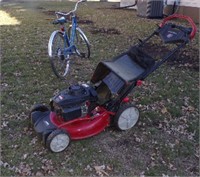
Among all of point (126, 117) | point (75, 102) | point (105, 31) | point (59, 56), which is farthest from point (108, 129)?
point (105, 31)

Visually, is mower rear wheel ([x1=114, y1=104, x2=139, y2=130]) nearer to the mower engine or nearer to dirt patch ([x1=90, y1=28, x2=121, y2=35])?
the mower engine

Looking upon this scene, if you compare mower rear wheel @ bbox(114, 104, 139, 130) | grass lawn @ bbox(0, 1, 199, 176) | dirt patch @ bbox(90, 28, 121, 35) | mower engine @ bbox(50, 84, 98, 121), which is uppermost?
mower engine @ bbox(50, 84, 98, 121)

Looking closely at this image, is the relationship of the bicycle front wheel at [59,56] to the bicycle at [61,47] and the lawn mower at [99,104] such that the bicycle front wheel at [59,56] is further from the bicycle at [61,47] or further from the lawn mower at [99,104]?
the lawn mower at [99,104]

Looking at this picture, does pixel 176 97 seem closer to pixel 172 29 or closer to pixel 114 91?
pixel 172 29

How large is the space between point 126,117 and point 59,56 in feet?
7.14

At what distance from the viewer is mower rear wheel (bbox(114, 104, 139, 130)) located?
356 centimetres

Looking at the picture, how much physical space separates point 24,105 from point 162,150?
2.13 meters

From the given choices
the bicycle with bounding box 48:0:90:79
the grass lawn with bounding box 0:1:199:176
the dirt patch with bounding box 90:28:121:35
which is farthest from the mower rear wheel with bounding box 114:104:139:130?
the dirt patch with bounding box 90:28:121:35

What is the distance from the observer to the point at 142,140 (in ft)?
11.9

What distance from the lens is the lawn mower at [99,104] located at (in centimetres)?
327

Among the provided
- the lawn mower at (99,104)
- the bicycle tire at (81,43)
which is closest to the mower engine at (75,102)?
the lawn mower at (99,104)

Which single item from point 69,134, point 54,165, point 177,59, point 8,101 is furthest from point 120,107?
point 177,59

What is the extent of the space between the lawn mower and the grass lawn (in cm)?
19

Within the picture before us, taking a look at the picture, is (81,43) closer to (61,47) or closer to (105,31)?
(61,47)
